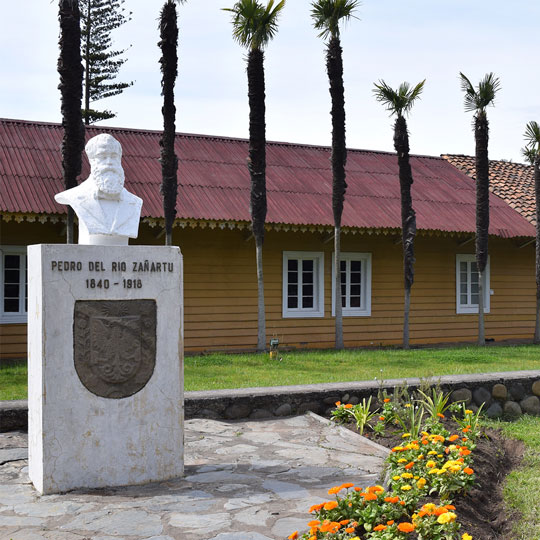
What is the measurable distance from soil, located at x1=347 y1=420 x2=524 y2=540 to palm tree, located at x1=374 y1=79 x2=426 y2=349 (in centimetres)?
794

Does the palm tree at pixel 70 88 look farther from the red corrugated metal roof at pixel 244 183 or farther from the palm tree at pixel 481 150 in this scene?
the palm tree at pixel 481 150

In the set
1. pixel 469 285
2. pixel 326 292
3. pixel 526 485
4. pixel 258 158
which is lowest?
pixel 526 485

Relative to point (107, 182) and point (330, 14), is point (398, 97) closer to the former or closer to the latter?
point (330, 14)

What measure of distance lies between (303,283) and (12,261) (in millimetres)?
5855

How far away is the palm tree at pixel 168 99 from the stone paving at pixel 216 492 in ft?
21.2

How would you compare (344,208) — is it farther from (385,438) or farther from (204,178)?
(385,438)

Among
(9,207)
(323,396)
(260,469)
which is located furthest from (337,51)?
(260,469)

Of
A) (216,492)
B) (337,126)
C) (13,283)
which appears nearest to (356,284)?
(337,126)

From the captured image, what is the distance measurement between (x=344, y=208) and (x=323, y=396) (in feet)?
26.8

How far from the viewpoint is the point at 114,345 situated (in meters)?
5.77

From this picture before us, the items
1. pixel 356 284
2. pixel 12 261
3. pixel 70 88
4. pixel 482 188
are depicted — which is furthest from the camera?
pixel 356 284

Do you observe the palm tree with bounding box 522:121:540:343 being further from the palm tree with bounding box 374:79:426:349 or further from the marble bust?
the marble bust

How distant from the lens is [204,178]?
1548 cm

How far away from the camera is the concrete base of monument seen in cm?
556
